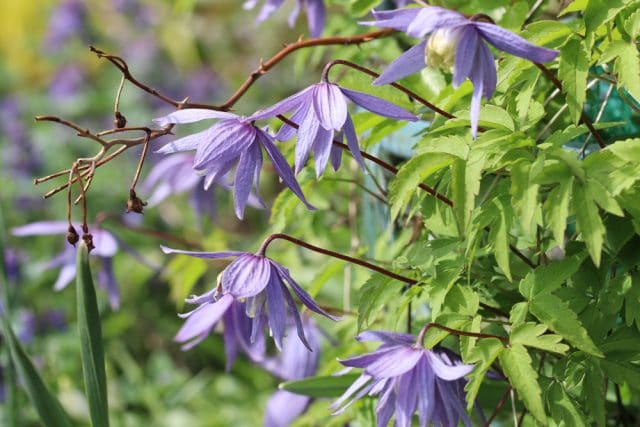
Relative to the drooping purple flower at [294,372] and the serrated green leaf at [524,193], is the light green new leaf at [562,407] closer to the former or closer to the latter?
the serrated green leaf at [524,193]

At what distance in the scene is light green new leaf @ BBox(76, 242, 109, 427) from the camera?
97 centimetres

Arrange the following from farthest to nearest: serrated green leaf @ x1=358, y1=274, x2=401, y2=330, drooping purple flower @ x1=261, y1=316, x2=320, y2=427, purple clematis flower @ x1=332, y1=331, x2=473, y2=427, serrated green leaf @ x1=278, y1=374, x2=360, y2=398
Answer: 1. drooping purple flower @ x1=261, y1=316, x2=320, y2=427
2. serrated green leaf @ x1=278, y1=374, x2=360, y2=398
3. serrated green leaf @ x1=358, y1=274, x2=401, y2=330
4. purple clematis flower @ x1=332, y1=331, x2=473, y2=427

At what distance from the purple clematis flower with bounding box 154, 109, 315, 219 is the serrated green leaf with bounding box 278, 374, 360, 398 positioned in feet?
1.10

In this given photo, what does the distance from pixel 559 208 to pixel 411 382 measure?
9.1 inches

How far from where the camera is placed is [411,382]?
90 cm

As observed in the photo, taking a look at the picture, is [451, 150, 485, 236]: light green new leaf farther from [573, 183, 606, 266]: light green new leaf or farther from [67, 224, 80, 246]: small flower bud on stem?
[67, 224, 80, 246]: small flower bud on stem

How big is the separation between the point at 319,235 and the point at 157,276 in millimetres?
1656

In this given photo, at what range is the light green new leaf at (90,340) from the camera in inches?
38.1

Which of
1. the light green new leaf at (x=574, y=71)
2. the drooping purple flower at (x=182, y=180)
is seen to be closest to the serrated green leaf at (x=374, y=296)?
the light green new leaf at (x=574, y=71)

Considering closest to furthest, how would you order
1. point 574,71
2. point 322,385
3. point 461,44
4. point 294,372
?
point 461,44 → point 574,71 → point 322,385 → point 294,372

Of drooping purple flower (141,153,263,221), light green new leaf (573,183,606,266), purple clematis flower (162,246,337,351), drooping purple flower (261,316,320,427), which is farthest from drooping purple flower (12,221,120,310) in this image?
light green new leaf (573,183,606,266)

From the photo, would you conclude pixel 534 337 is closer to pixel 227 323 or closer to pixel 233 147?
pixel 233 147

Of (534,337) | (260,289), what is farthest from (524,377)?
(260,289)

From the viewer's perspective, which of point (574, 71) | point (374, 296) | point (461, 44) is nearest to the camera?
point (461, 44)
